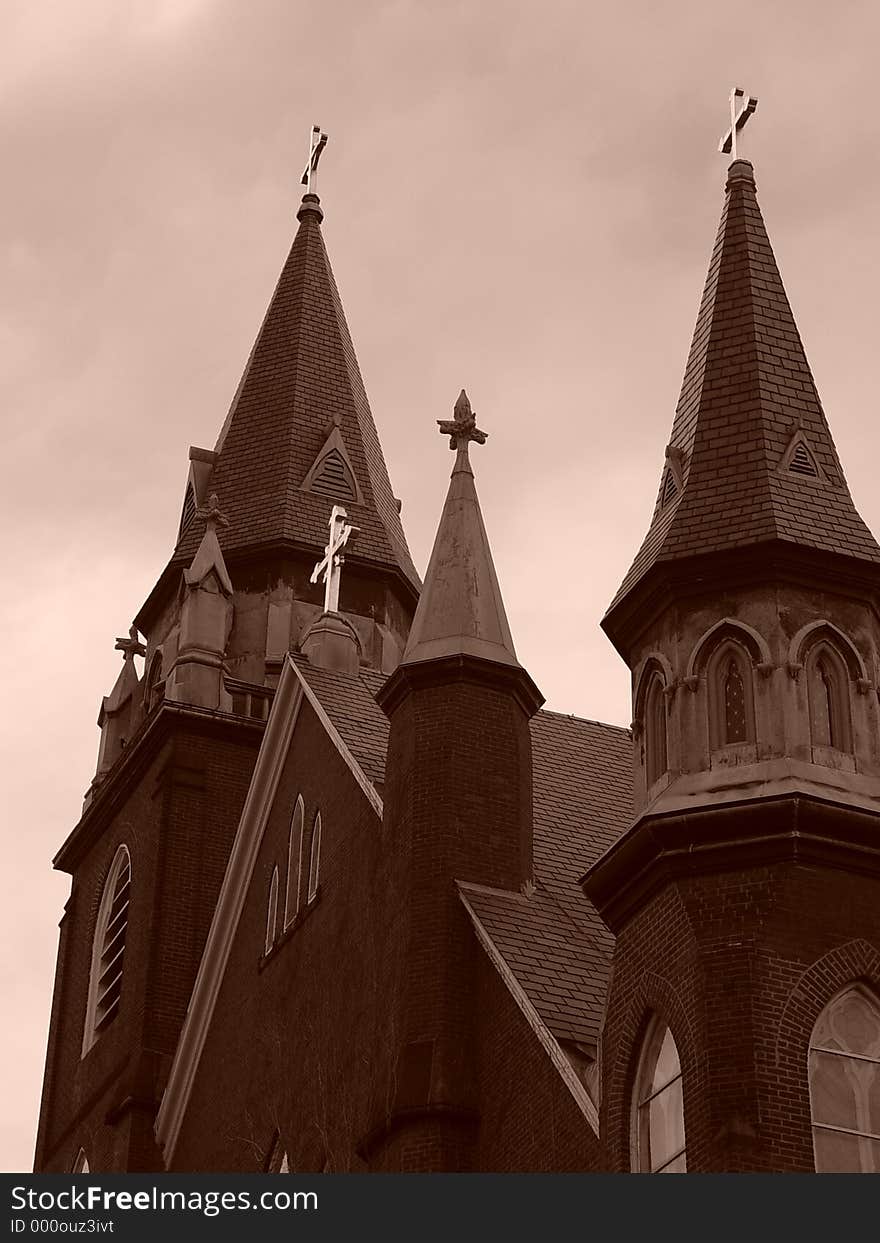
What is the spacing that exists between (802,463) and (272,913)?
10091 millimetres

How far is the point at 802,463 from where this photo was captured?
23.0m

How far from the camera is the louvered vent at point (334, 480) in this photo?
1593 inches

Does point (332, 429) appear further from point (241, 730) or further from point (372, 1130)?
point (372, 1130)

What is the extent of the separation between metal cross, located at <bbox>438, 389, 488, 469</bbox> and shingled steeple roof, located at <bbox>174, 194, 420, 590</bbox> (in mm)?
11743

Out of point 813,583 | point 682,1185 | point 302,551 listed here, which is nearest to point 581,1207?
point 682,1185

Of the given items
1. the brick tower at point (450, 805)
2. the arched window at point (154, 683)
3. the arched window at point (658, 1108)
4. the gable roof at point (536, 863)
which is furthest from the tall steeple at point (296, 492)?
the arched window at point (658, 1108)

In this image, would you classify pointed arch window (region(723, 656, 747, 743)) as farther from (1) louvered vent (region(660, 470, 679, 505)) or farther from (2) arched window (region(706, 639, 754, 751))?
(1) louvered vent (region(660, 470, 679, 505))

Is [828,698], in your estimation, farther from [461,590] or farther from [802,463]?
[461,590]

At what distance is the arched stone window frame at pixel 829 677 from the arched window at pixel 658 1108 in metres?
2.80

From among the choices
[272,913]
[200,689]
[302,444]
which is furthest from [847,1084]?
[302,444]

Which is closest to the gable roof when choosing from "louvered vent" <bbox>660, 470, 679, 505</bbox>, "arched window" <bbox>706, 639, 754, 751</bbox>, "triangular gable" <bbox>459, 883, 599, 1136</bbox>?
"triangular gable" <bbox>459, 883, 599, 1136</bbox>

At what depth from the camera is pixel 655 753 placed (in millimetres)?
21828

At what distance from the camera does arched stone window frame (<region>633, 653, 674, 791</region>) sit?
71.2 ft

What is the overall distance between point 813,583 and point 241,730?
15641mm
